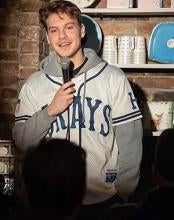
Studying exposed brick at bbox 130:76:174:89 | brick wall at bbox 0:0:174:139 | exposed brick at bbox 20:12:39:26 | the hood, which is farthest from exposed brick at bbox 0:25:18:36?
exposed brick at bbox 130:76:174:89

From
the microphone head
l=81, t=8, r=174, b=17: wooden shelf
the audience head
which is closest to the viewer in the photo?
the audience head

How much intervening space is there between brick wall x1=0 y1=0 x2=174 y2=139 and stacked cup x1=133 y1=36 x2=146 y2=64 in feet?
0.54

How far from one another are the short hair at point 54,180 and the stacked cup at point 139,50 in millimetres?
1606

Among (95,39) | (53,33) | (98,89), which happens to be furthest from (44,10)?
(95,39)

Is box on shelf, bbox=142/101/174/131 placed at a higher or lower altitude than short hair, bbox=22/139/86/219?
lower

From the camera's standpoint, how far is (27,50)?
2568 millimetres

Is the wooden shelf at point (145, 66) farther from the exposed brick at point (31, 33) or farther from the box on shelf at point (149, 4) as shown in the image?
the exposed brick at point (31, 33)

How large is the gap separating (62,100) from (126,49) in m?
A: 0.98

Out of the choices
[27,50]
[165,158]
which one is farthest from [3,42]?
[165,158]

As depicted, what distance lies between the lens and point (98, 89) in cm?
189

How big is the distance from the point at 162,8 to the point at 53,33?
0.95m

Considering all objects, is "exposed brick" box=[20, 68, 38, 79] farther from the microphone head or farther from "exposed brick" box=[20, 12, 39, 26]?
the microphone head

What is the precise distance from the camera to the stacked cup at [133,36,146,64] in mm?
2695

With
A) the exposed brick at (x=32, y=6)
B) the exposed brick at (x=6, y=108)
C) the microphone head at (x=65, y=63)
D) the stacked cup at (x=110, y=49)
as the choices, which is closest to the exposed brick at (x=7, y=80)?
the exposed brick at (x=6, y=108)
